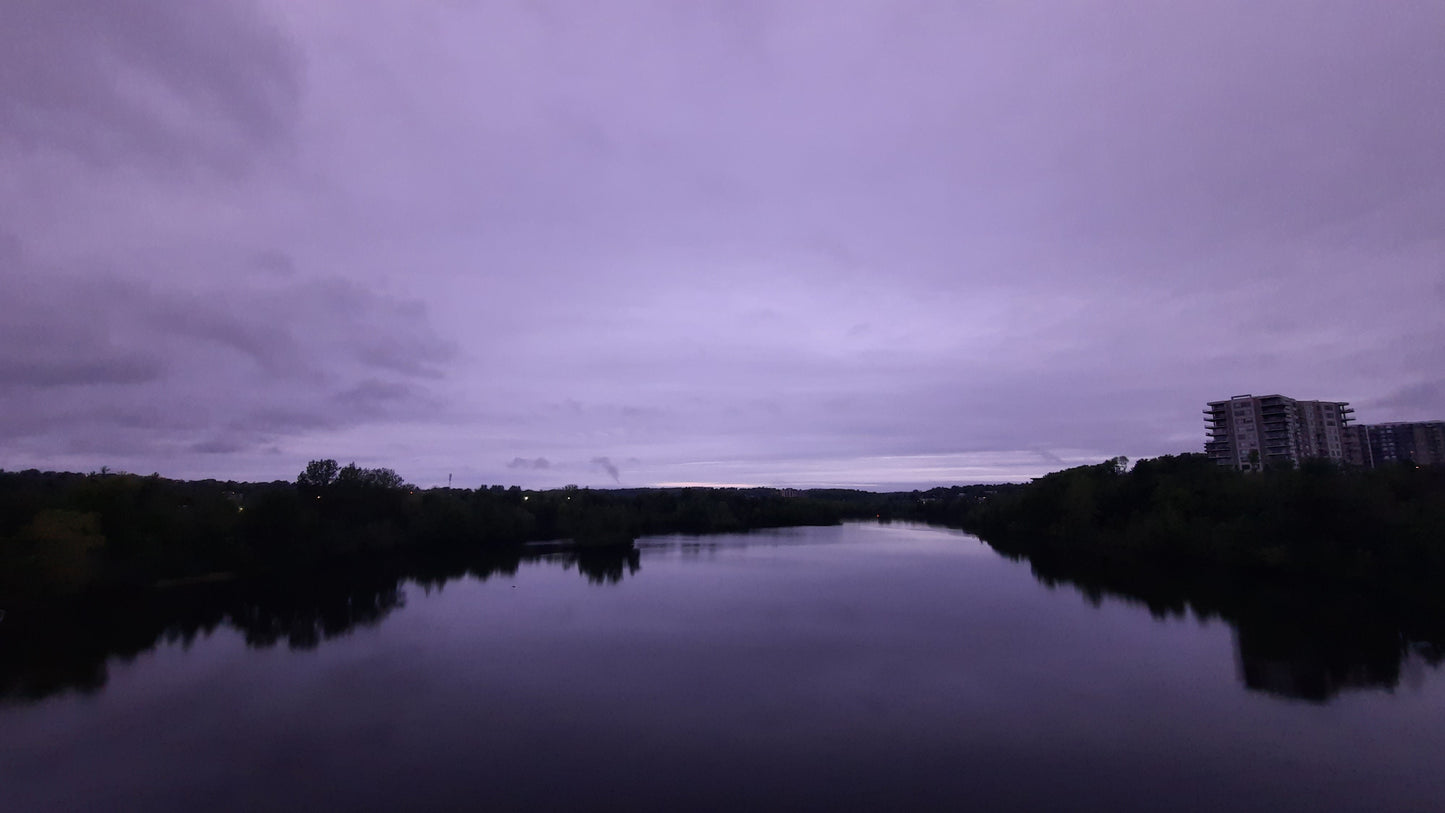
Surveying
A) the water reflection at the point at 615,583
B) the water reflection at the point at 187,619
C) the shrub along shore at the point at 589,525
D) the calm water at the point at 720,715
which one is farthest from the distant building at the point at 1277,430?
the water reflection at the point at 187,619

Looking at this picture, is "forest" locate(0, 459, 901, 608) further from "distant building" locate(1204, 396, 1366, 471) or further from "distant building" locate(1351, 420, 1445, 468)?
"distant building" locate(1351, 420, 1445, 468)

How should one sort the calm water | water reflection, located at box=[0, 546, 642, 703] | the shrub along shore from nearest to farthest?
1. the calm water
2. water reflection, located at box=[0, 546, 642, 703]
3. the shrub along shore

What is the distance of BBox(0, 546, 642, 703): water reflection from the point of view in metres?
17.5

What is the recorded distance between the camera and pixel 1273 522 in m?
27.7

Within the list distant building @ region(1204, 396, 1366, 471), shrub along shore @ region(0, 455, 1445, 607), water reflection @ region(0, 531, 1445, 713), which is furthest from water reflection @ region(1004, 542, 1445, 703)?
distant building @ region(1204, 396, 1366, 471)

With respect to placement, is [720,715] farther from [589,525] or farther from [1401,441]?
[1401,441]

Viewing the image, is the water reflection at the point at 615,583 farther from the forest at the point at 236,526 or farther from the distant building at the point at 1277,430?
the distant building at the point at 1277,430

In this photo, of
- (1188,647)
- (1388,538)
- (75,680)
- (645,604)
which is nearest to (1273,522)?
(1388,538)

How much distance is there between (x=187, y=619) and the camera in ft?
80.0

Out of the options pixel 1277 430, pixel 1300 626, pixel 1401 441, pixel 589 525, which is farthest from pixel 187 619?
pixel 1401 441

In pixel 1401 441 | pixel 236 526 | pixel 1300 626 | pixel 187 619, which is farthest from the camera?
pixel 1401 441

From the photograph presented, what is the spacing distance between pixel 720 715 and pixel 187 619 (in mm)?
20928

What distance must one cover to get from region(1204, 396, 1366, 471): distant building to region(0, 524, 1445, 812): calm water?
56.4 metres

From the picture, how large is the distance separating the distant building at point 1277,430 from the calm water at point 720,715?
56443mm
